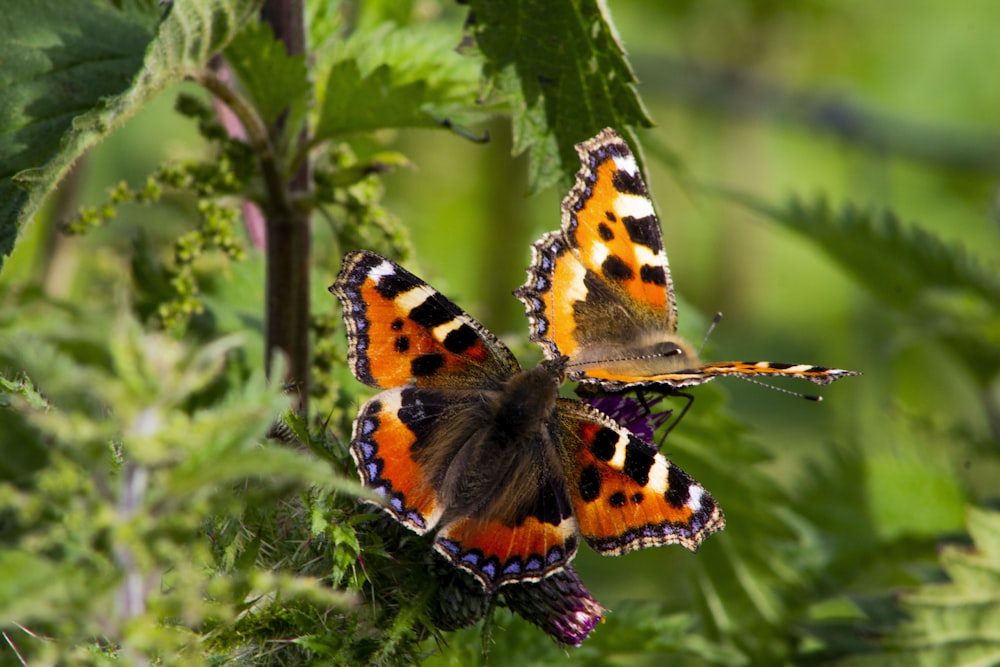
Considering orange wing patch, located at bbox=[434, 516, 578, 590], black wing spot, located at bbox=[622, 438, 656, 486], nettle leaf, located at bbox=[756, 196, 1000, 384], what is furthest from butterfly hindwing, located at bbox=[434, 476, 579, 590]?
nettle leaf, located at bbox=[756, 196, 1000, 384]

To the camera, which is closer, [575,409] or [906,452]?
[575,409]

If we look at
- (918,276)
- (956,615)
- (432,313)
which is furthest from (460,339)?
(918,276)

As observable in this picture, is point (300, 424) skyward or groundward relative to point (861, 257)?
skyward

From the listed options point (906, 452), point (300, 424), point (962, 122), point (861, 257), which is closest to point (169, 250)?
point (300, 424)

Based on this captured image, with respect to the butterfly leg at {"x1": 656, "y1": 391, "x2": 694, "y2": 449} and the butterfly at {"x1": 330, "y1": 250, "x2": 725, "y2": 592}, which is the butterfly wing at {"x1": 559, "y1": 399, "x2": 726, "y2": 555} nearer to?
the butterfly at {"x1": 330, "y1": 250, "x2": 725, "y2": 592}

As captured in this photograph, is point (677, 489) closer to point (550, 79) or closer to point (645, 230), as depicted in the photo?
point (645, 230)

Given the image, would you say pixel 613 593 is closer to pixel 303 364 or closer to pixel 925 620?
pixel 925 620

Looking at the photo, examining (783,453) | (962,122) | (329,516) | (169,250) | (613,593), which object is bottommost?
(783,453)
